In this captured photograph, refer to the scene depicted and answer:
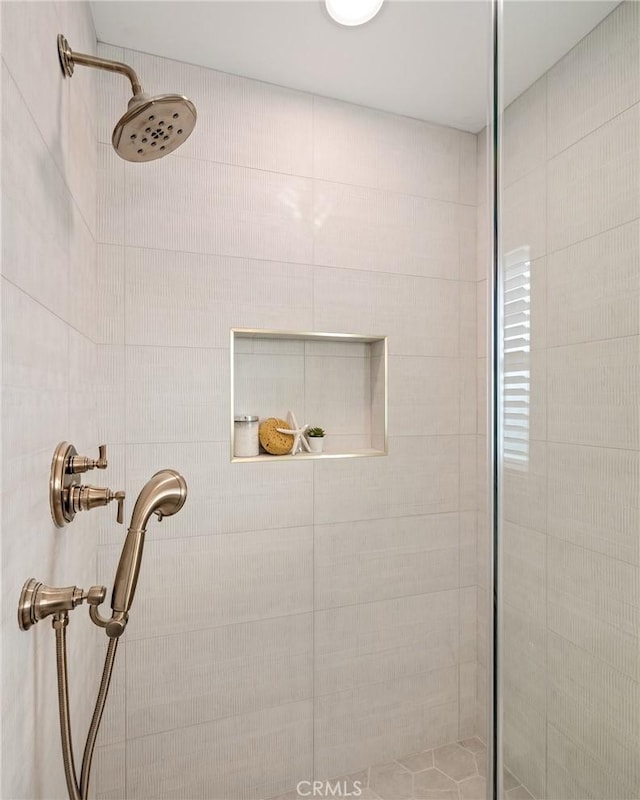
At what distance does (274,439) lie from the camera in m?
1.66

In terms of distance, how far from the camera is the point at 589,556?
0.48m

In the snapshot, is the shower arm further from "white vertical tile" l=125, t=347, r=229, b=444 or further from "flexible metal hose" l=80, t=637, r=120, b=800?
"flexible metal hose" l=80, t=637, r=120, b=800

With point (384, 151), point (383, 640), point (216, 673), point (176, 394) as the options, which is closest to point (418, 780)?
point (383, 640)

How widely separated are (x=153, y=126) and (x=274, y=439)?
969 mm

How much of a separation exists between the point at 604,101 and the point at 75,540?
1164 mm

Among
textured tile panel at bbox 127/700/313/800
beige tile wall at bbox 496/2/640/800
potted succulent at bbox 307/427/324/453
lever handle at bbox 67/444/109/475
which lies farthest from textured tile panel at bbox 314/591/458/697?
beige tile wall at bbox 496/2/640/800

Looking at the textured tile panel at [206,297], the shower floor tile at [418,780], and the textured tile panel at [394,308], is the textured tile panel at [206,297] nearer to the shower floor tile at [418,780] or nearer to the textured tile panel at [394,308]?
the textured tile panel at [394,308]

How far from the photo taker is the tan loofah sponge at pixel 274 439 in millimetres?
1657

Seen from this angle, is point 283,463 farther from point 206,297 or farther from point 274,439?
point 206,297

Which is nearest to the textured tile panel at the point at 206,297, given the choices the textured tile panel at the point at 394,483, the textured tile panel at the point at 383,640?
the textured tile panel at the point at 394,483

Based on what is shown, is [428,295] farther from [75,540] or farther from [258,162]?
[75,540]

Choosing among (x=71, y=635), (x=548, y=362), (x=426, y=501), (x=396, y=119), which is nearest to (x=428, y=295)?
(x=396, y=119)

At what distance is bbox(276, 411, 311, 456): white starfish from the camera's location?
66.1 inches

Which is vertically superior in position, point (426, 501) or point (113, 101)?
point (113, 101)
